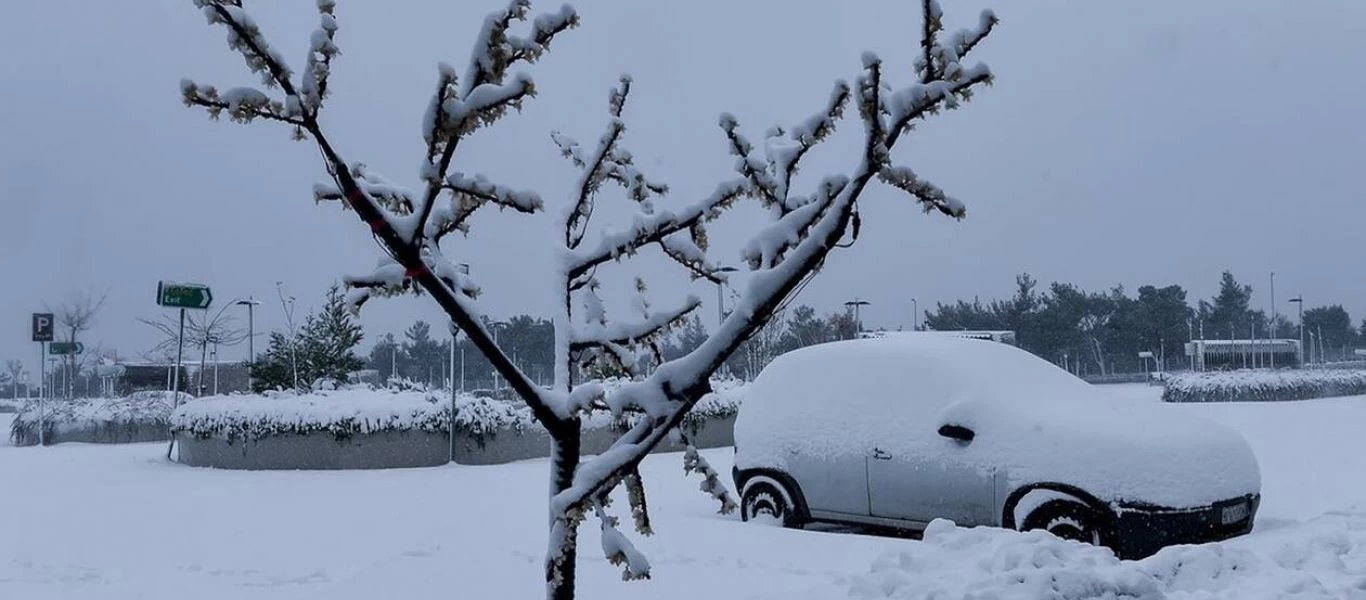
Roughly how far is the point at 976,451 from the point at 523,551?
3.03 m

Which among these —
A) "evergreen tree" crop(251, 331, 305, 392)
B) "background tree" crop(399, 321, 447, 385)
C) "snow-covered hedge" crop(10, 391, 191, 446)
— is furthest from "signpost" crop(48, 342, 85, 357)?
"background tree" crop(399, 321, 447, 385)

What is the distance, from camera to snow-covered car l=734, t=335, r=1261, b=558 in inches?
252

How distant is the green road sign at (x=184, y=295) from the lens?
725 inches

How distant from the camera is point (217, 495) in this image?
38.0 ft

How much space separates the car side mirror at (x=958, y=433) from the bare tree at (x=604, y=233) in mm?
3811

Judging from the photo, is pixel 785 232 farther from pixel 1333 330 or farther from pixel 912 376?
pixel 1333 330

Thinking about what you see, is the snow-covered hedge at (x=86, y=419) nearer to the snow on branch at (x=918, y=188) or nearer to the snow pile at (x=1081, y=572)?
the snow pile at (x=1081, y=572)

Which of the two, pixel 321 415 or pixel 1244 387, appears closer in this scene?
pixel 321 415

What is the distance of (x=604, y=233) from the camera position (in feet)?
12.1

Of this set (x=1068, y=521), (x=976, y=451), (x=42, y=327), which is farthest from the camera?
(x=42, y=327)

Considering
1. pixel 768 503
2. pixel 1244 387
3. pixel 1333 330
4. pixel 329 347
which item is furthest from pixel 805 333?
pixel 1333 330

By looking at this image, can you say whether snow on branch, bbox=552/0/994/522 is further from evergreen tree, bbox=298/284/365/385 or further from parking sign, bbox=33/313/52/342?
parking sign, bbox=33/313/52/342

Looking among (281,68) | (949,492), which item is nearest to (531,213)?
(281,68)

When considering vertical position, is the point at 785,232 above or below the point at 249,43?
below
